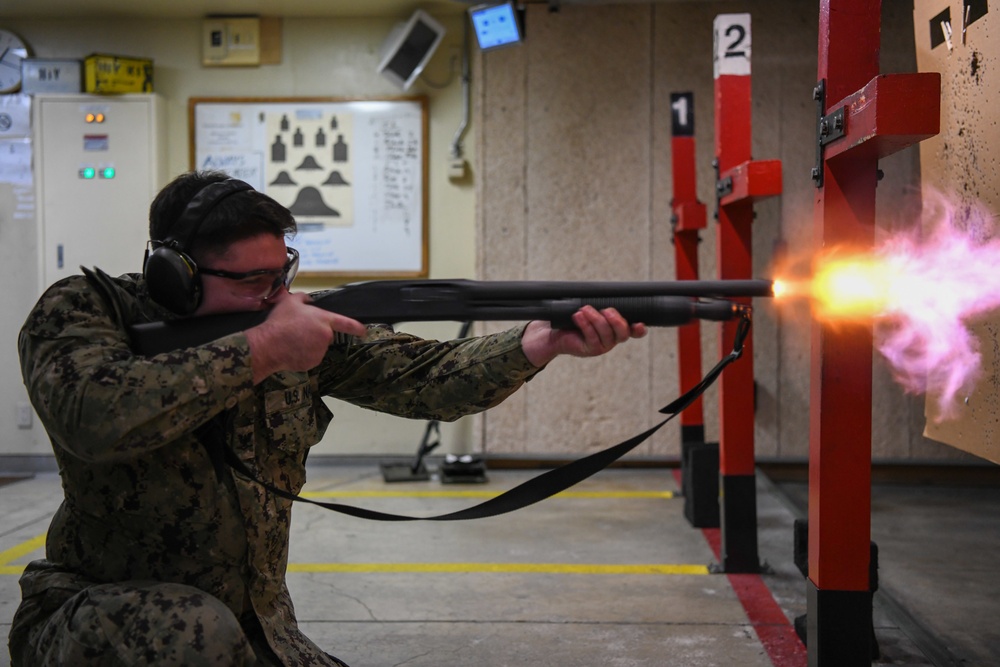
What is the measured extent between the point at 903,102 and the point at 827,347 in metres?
0.62

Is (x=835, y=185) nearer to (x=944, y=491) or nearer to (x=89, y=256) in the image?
(x=944, y=491)

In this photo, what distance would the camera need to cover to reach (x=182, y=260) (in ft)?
6.05

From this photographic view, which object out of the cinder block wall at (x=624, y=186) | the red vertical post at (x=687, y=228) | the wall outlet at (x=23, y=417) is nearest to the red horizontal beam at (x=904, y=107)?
the red vertical post at (x=687, y=228)

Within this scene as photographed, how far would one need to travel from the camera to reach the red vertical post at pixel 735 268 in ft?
12.5

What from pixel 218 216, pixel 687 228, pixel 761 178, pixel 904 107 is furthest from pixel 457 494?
pixel 904 107

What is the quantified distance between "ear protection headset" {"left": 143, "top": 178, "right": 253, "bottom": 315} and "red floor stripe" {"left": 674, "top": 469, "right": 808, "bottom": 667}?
85.1 inches

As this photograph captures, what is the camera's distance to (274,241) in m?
1.97

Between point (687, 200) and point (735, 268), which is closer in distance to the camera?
point (735, 268)

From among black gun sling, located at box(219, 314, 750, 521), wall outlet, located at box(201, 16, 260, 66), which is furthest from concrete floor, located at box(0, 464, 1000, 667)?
wall outlet, located at box(201, 16, 260, 66)

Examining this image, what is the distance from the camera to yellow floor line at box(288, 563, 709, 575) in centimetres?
385

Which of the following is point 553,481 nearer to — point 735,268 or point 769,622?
point 769,622

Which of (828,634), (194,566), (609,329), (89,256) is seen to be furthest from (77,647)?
(89,256)

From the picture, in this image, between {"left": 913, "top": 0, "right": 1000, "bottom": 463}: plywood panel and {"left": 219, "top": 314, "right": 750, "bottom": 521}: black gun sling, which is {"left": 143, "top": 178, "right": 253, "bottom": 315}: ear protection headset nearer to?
{"left": 219, "top": 314, "right": 750, "bottom": 521}: black gun sling

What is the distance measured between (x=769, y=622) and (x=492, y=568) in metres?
1.24
